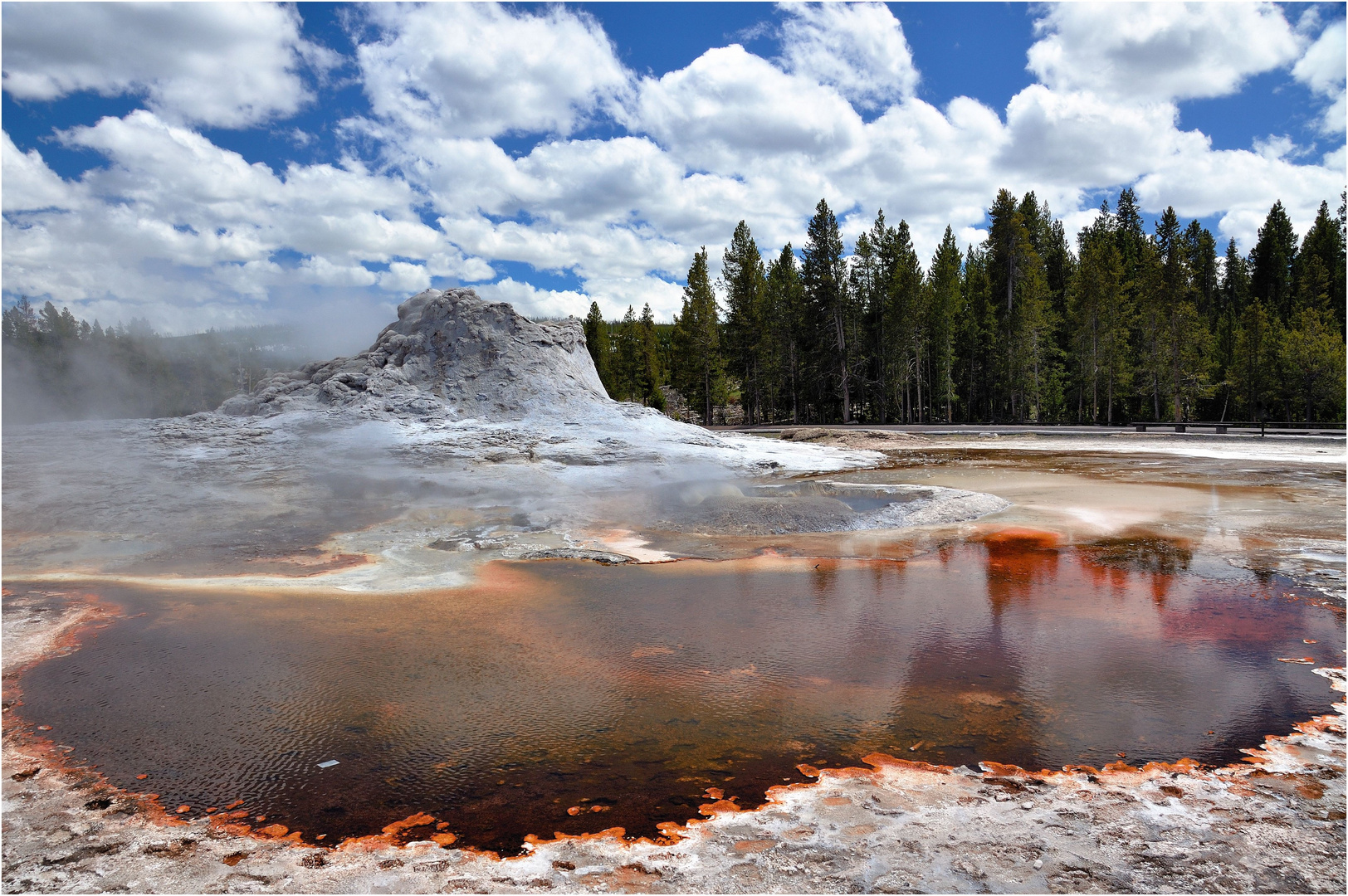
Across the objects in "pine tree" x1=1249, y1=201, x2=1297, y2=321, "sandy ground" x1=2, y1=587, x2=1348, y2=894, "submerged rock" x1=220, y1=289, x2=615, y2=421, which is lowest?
"sandy ground" x1=2, y1=587, x2=1348, y2=894

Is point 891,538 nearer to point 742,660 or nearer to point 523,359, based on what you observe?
point 742,660

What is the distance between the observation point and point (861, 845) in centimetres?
376

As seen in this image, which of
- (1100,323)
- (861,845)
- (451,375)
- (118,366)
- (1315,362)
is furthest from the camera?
(1100,323)

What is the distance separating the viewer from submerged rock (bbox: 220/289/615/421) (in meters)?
21.4

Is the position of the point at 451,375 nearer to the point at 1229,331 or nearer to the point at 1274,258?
the point at 1229,331

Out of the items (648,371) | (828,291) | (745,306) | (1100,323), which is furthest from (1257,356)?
(648,371)

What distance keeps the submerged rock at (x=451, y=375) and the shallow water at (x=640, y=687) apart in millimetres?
13186

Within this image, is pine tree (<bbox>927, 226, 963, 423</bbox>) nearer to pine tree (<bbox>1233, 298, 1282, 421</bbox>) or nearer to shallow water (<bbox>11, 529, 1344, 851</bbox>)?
pine tree (<bbox>1233, 298, 1282, 421</bbox>)

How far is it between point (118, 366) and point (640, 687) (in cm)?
3645

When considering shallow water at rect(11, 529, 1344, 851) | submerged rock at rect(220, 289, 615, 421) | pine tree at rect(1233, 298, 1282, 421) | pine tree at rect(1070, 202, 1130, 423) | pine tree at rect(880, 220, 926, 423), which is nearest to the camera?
shallow water at rect(11, 529, 1344, 851)

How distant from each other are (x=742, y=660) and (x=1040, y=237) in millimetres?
53739

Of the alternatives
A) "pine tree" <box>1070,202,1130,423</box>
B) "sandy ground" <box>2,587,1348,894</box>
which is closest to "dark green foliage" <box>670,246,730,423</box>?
"pine tree" <box>1070,202,1130,423</box>

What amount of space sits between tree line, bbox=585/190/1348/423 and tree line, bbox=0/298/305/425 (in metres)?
27.6

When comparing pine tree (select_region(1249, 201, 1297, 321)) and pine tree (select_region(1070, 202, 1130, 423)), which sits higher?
pine tree (select_region(1249, 201, 1297, 321))
